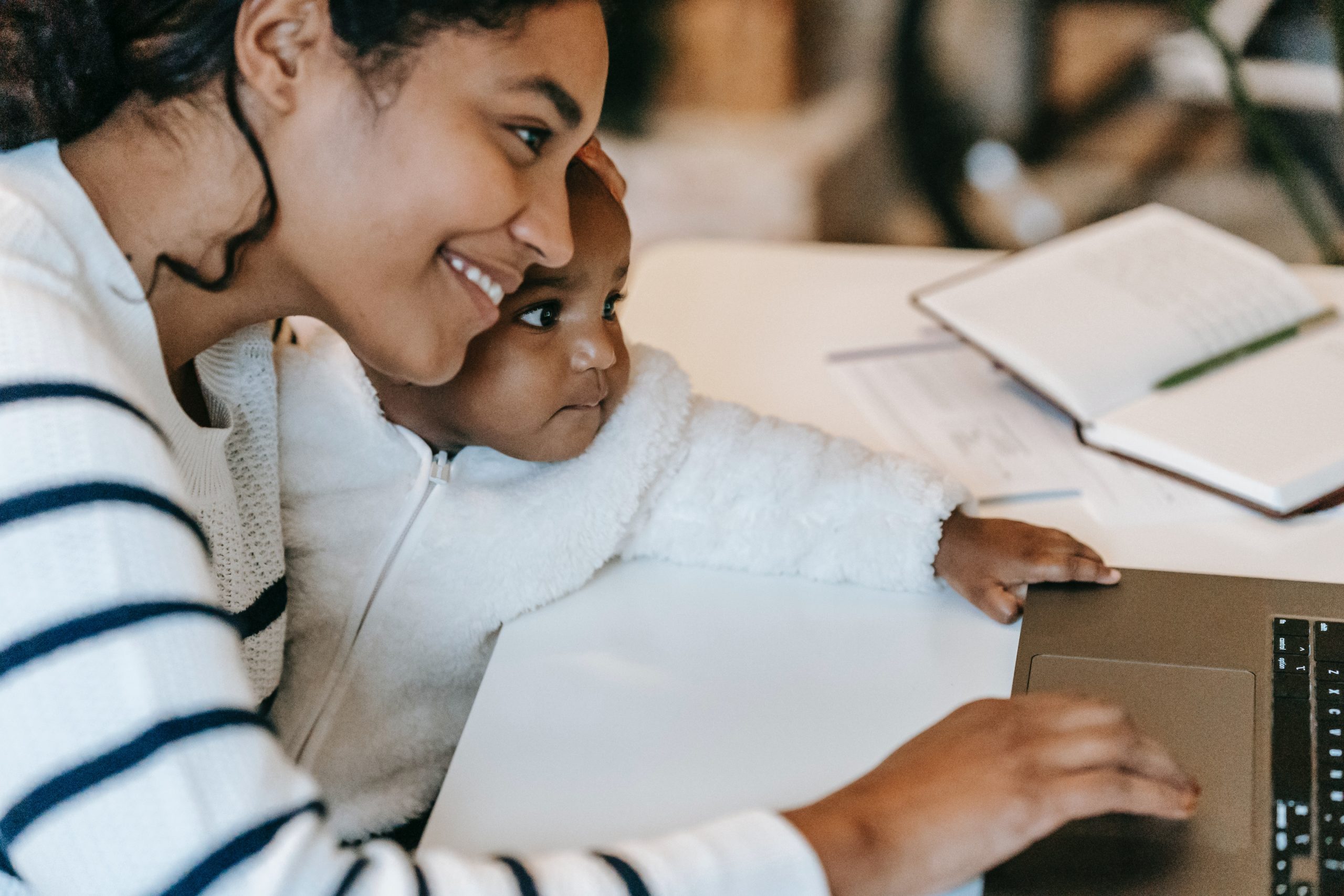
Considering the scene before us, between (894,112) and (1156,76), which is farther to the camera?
(894,112)

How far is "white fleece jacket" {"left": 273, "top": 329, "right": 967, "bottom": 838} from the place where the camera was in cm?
85

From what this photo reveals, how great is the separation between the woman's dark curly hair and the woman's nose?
101 mm

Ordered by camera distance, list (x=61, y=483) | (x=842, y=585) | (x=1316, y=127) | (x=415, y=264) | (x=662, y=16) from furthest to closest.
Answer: (x=662, y=16), (x=1316, y=127), (x=842, y=585), (x=415, y=264), (x=61, y=483)

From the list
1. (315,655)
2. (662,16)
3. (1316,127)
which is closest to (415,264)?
(315,655)

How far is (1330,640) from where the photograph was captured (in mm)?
731

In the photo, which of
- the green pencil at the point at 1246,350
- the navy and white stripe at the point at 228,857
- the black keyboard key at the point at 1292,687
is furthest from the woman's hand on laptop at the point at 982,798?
the green pencil at the point at 1246,350

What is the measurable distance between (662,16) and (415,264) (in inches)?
47.9

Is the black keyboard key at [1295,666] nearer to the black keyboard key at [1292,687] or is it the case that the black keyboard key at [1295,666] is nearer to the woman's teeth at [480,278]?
the black keyboard key at [1292,687]

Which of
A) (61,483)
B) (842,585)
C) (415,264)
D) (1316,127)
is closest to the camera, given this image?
(61,483)

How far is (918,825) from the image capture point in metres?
0.61

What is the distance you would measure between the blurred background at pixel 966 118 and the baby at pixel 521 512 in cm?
93

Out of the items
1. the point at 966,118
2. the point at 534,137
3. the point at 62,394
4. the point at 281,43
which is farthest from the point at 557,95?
the point at 966,118

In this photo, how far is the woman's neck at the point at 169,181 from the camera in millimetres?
673

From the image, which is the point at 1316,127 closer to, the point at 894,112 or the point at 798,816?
the point at 894,112
